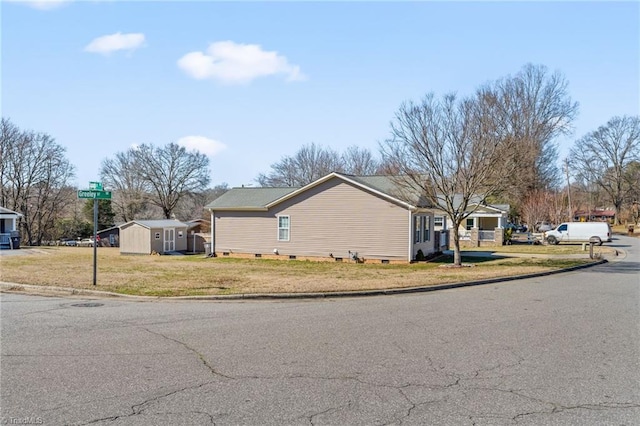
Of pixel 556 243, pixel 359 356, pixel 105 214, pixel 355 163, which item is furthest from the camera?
pixel 355 163

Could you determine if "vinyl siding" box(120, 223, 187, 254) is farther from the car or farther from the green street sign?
the car

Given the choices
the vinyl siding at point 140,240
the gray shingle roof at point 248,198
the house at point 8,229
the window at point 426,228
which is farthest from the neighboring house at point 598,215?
the house at point 8,229

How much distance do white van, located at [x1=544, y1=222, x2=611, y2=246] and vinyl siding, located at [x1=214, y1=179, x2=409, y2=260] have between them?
2291 centimetres

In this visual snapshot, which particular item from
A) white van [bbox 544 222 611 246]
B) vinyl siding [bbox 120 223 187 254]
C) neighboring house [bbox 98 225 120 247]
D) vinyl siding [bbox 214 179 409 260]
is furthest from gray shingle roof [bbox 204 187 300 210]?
neighboring house [bbox 98 225 120 247]

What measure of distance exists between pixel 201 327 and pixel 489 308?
20.9 ft

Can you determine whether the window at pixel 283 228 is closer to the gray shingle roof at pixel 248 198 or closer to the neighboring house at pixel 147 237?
the gray shingle roof at pixel 248 198

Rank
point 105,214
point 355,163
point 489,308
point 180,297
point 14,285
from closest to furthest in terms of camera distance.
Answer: point 489,308 → point 180,297 → point 14,285 → point 105,214 → point 355,163

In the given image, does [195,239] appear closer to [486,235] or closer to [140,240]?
[140,240]

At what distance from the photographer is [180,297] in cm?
1312

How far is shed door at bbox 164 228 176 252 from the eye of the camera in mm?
39862

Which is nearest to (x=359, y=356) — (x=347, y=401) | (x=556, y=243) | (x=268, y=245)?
(x=347, y=401)

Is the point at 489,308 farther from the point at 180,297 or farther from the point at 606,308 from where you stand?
the point at 180,297

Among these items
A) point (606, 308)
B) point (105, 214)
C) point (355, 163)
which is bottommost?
point (606, 308)

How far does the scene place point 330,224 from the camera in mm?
28906
